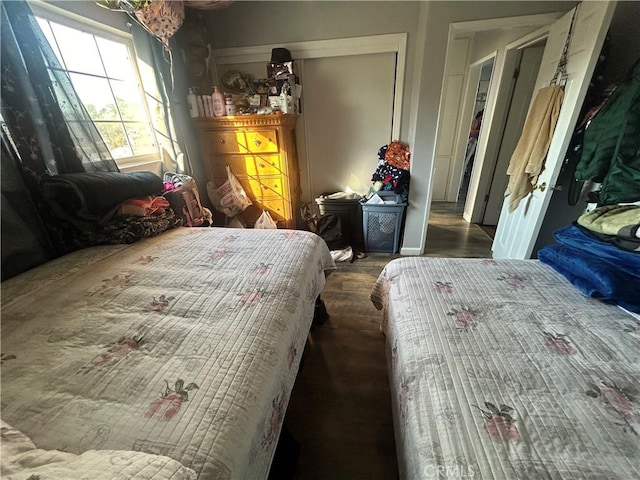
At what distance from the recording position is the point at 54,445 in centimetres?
51

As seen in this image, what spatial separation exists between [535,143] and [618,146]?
572 millimetres

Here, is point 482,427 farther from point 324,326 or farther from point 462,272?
point 324,326

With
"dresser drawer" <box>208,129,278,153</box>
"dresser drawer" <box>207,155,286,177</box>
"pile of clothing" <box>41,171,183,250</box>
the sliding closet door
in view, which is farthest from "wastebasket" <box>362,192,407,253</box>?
"pile of clothing" <box>41,171,183,250</box>

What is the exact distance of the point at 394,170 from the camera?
245cm

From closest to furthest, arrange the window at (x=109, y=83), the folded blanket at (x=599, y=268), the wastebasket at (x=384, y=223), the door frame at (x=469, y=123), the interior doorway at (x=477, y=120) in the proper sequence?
the folded blanket at (x=599, y=268), the window at (x=109, y=83), the wastebasket at (x=384, y=223), the door frame at (x=469, y=123), the interior doorway at (x=477, y=120)

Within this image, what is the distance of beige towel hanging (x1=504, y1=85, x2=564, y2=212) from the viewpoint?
5.74 ft

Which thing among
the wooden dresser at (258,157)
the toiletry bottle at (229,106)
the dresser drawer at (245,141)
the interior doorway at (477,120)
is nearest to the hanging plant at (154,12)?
the toiletry bottle at (229,106)

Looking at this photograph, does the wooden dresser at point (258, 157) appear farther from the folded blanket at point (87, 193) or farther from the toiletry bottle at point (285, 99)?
the folded blanket at point (87, 193)

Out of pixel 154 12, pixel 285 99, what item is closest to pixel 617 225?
pixel 285 99

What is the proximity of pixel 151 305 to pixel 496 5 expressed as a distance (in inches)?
116

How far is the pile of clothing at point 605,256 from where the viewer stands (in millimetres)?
864

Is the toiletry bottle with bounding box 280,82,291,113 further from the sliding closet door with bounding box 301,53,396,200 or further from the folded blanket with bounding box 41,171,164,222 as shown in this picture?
the folded blanket with bounding box 41,171,164,222

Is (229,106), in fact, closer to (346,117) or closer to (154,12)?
(154,12)

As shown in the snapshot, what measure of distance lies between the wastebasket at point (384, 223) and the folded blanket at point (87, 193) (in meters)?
1.91
